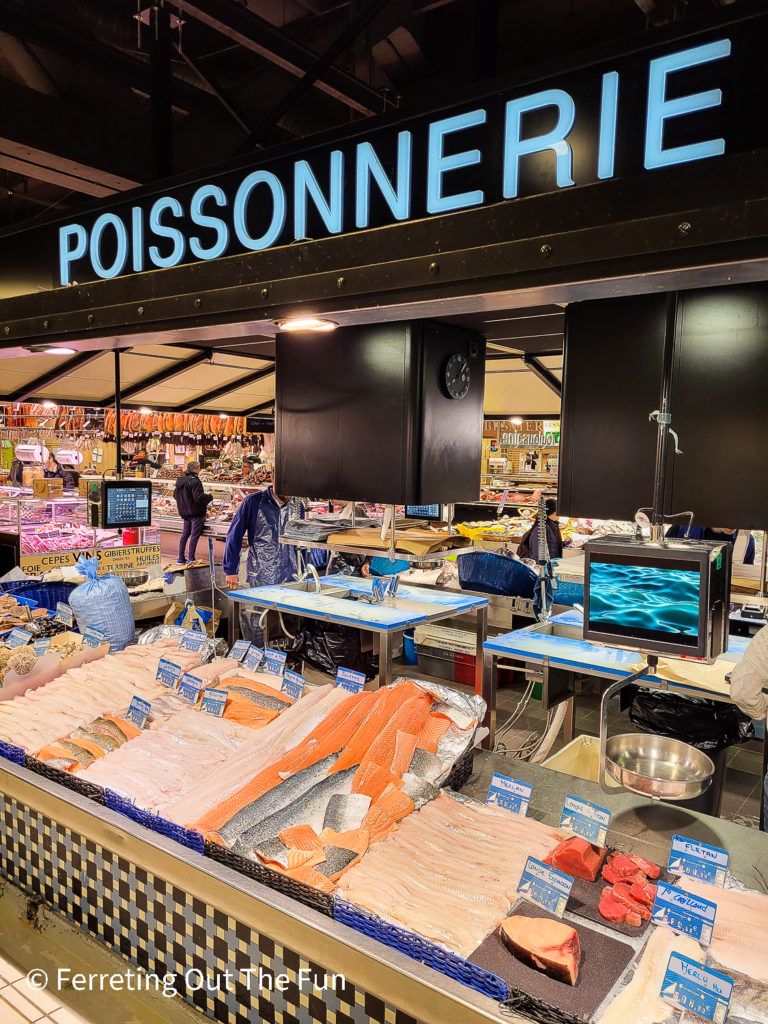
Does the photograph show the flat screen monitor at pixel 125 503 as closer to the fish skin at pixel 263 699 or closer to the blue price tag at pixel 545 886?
the fish skin at pixel 263 699

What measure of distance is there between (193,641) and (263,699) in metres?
0.84

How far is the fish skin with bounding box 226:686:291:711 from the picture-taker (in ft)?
9.62

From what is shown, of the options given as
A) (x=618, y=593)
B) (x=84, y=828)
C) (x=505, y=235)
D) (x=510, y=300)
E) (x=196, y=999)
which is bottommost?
(x=196, y=999)

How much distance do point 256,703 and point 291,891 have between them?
122cm

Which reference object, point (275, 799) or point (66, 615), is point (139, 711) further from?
point (66, 615)

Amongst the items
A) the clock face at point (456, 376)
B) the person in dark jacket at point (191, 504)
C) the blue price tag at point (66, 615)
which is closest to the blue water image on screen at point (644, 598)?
the clock face at point (456, 376)

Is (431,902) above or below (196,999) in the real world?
above

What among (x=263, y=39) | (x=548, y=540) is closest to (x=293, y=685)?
(x=263, y=39)

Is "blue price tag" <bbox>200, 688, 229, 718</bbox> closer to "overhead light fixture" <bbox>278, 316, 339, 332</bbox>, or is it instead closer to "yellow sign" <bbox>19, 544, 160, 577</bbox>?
"overhead light fixture" <bbox>278, 316, 339, 332</bbox>

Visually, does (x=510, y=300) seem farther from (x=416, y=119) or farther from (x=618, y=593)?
(x=618, y=593)

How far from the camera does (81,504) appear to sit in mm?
11484

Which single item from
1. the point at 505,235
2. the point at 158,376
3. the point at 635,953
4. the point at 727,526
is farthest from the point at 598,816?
the point at 158,376

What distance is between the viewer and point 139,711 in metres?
2.91

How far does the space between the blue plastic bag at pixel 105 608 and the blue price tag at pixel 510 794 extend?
120 inches
